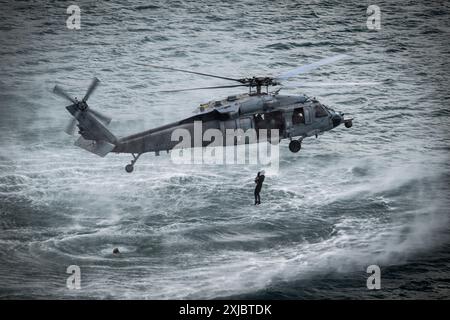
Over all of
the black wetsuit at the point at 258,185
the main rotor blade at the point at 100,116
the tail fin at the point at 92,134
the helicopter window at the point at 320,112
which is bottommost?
the black wetsuit at the point at 258,185

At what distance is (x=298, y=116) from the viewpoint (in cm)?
4688

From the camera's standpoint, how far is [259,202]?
157 ft

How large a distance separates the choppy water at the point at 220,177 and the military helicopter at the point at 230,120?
209 inches

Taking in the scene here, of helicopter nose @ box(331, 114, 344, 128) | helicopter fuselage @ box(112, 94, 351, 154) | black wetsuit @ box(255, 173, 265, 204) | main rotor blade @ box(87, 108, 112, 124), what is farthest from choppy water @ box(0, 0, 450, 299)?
main rotor blade @ box(87, 108, 112, 124)

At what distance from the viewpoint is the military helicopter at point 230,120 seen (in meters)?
44.1

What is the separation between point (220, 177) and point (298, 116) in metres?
9.03

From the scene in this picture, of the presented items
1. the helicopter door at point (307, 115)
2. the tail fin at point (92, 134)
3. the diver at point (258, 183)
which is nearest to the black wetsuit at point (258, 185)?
the diver at point (258, 183)

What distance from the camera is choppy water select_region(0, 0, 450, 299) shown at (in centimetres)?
4262

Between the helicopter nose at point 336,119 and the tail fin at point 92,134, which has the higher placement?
the helicopter nose at point 336,119

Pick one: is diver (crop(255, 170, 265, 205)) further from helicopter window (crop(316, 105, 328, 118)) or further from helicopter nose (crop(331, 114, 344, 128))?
helicopter nose (crop(331, 114, 344, 128))

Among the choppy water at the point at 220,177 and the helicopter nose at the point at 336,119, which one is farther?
the helicopter nose at the point at 336,119

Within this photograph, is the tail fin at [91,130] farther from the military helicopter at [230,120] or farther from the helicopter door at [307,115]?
the helicopter door at [307,115]

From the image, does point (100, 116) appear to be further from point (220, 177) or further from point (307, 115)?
point (307, 115)

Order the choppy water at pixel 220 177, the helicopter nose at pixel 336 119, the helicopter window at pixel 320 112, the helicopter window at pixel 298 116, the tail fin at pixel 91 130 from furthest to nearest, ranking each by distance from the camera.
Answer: the helicopter nose at pixel 336 119 < the helicopter window at pixel 320 112 < the helicopter window at pixel 298 116 < the tail fin at pixel 91 130 < the choppy water at pixel 220 177
